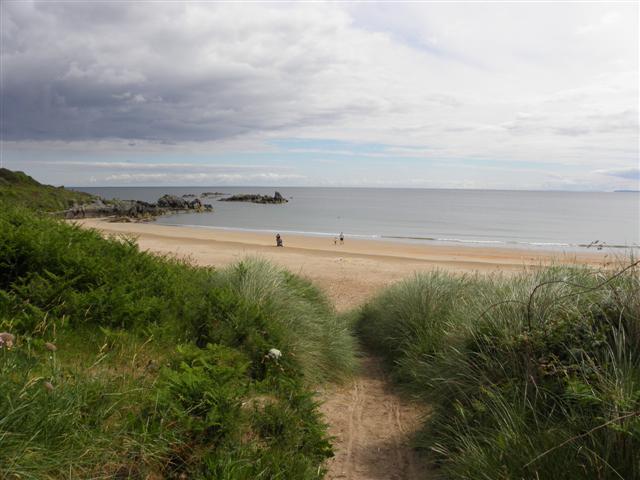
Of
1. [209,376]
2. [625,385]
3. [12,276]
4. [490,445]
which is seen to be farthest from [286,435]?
[12,276]

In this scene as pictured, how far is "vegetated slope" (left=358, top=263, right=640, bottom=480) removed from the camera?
3415 millimetres

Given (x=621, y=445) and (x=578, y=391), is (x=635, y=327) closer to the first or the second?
(x=578, y=391)

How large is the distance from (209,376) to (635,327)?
3810mm

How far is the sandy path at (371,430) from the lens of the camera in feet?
16.2

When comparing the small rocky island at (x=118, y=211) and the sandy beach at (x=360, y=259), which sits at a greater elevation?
the small rocky island at (x=118, y=211)

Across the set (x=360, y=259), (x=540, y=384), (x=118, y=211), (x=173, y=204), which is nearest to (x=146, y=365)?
(x=540, y=384)

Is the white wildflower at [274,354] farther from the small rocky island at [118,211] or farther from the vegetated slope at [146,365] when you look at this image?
the small rocky island at [118,211]

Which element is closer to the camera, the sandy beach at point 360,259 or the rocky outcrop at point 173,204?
the sandy beach at point 360,259

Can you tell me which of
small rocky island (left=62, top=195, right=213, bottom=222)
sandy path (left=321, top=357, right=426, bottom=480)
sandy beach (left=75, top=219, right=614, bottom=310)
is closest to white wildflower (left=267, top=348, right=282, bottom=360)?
sandy path (left=321, top=357, right=426, bottom=480)

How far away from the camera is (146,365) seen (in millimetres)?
4562

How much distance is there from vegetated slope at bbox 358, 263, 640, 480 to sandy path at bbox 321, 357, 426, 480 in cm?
30

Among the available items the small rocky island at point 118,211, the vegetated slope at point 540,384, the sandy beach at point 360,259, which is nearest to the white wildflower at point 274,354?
the vegetated slope at point 540,384

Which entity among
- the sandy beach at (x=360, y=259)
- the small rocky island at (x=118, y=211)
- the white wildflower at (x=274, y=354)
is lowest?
the sandy beach at (x=360, y=259)

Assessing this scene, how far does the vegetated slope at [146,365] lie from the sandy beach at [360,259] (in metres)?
1.90
